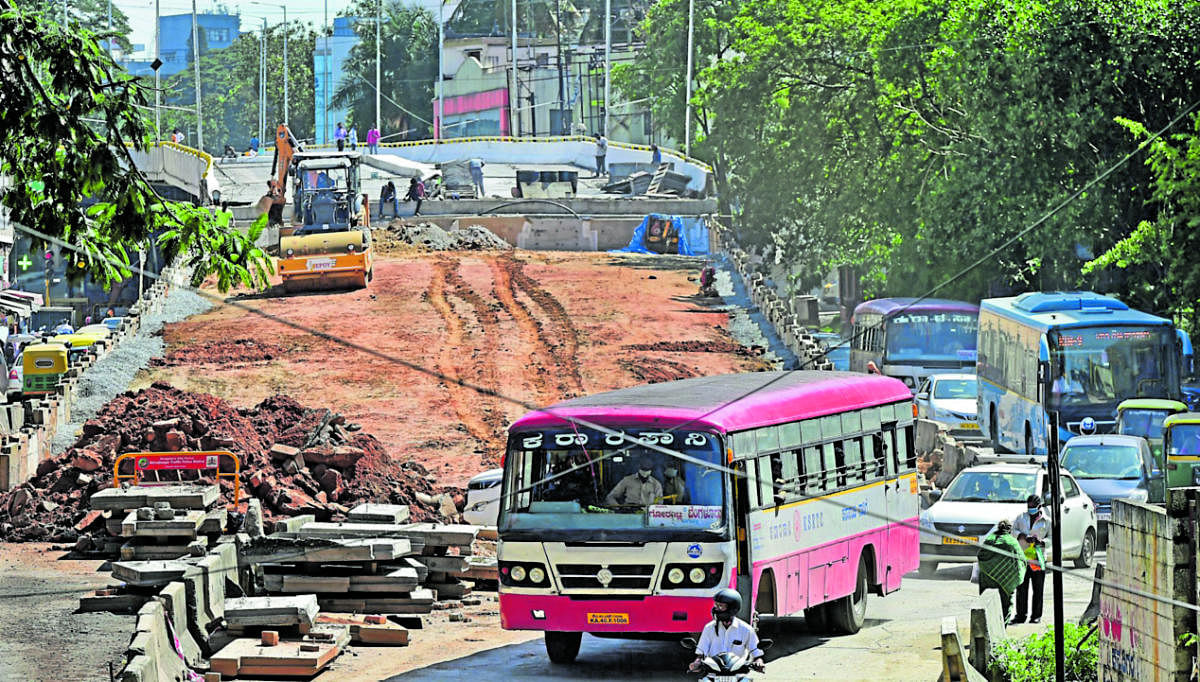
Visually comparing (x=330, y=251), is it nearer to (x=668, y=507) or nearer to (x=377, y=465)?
(x=377, y=465)

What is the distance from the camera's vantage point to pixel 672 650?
1905cm

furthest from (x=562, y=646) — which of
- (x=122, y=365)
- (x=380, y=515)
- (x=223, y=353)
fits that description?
(x=223, y=353)

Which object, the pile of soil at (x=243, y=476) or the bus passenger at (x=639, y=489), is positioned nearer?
the bus passenger at (x=639, y=489)

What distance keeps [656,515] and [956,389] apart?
2368cm

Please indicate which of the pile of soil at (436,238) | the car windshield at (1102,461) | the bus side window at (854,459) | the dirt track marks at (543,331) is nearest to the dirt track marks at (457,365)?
the dirt track marks at (543,331)

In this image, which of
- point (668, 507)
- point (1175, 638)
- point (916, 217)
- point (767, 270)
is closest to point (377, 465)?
point (668, 507)

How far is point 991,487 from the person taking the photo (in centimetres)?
2598

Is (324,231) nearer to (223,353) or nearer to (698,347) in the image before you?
(223,353)

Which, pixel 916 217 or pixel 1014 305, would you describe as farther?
pixel 916 217

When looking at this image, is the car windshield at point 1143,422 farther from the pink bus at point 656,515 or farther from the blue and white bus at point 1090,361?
the pink bus at point 656,515

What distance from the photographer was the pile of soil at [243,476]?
90.3ft

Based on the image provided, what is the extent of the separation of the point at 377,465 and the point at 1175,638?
62.6ft

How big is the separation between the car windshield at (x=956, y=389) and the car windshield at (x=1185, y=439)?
1165 centimetres

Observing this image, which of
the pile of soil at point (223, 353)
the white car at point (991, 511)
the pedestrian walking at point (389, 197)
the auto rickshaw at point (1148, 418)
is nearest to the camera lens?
the white car at point (991, 511)
